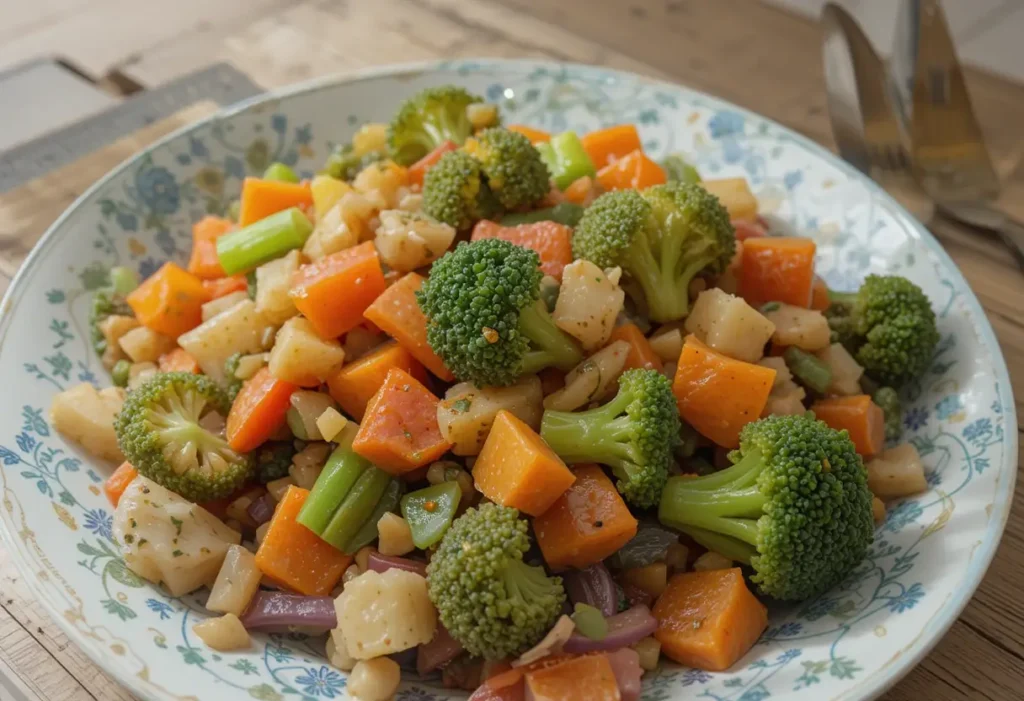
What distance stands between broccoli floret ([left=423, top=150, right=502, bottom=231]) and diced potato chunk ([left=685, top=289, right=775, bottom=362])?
0.74 meters

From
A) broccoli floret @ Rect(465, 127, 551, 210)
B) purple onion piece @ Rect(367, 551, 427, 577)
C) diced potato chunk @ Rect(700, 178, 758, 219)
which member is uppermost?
broccoli floret @ Rect(465, 127, 551, 210)

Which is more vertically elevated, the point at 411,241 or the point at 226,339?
the point at 411,241

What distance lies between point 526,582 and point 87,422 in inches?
53.6

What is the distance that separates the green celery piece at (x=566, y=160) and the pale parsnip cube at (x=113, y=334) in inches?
58.5

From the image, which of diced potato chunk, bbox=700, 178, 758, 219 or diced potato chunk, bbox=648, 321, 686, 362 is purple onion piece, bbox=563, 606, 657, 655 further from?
diced potato chunk, bbox=700, 178, 758, 219

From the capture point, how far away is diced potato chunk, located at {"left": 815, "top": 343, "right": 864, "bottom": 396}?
2.68 metres

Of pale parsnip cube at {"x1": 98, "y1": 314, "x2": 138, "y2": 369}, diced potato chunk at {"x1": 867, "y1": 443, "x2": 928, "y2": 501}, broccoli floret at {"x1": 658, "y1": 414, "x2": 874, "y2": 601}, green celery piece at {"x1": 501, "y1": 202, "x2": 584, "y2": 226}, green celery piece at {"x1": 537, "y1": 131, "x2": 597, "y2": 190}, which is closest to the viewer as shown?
broccoli floret at {"x1": 658, "y1": 414, "x2": 874, "y2": 601}

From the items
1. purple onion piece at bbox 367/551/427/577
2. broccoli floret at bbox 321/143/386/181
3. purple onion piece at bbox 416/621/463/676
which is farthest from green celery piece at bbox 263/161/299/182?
purple onion piece at bbox 416/621/463/676

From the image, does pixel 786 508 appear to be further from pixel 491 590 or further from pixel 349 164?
pixel 349 164

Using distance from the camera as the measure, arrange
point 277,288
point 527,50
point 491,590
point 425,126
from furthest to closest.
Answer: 1. point 527,50
2. point 425,126
3. point 277,288
4. point 491,590

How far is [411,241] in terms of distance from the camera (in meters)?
2.58

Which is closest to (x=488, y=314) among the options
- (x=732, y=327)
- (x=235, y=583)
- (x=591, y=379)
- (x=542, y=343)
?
(x=542, y=343)

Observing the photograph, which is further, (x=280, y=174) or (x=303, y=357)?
(x=280, y=174)

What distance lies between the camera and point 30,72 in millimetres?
4566
